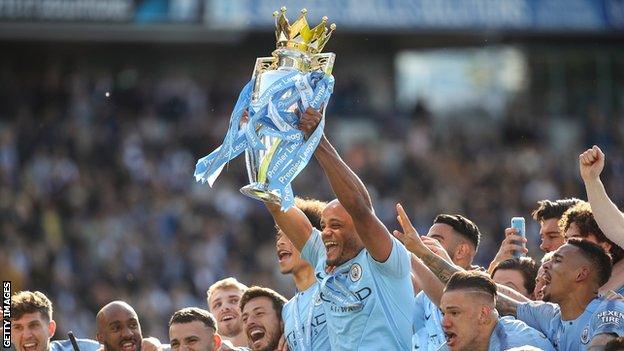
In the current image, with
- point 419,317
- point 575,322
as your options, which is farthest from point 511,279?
point 575,322

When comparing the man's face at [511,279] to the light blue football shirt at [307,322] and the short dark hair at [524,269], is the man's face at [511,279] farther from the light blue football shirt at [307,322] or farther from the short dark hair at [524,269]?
the light blue football shirt at [307,322]

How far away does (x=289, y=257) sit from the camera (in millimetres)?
7121

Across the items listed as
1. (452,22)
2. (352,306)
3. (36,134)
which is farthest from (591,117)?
(352,306)

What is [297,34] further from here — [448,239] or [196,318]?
[196,318]

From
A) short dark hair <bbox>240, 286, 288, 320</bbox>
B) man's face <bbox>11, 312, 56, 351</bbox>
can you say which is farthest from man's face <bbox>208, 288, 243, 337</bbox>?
man's face <bbox>11, 312, 56, 351</bbox>

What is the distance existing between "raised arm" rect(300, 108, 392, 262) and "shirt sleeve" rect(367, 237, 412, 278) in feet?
0.17

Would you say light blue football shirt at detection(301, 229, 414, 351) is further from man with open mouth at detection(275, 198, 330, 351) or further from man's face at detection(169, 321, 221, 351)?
man's face at detection(169, 321, 221, 351)

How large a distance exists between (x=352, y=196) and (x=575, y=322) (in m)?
1.15

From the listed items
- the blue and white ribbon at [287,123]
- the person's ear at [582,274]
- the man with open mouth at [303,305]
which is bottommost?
the man with open mouth at [303,305]

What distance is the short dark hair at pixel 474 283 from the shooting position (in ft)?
19.7

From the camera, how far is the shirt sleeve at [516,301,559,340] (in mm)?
6371

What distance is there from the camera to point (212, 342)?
23.8 feet

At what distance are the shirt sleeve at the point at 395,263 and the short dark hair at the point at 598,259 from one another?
2.67 ft

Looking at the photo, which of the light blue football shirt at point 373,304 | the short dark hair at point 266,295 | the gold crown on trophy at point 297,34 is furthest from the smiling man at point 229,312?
the gold crown on trophy at point 297,34
